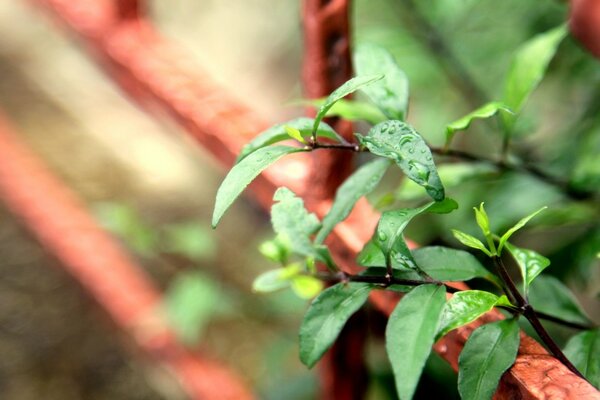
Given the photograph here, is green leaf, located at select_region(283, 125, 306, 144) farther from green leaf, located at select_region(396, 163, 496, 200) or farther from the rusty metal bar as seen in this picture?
the rusty metal bar

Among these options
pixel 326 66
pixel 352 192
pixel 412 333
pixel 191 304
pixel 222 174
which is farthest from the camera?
pixel 222 174

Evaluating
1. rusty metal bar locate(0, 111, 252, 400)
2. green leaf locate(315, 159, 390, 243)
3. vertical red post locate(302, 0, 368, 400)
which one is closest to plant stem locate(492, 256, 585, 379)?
green leaf locate(315, 159, 390, 243)

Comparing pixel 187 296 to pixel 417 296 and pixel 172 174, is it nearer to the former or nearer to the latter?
pixel 172 174

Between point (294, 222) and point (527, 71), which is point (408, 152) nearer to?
point (294, 222)

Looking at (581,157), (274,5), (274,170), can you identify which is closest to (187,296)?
(274,170)

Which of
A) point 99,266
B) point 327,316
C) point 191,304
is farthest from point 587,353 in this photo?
point 99,266

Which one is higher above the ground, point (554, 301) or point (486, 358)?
point (486, 358)
